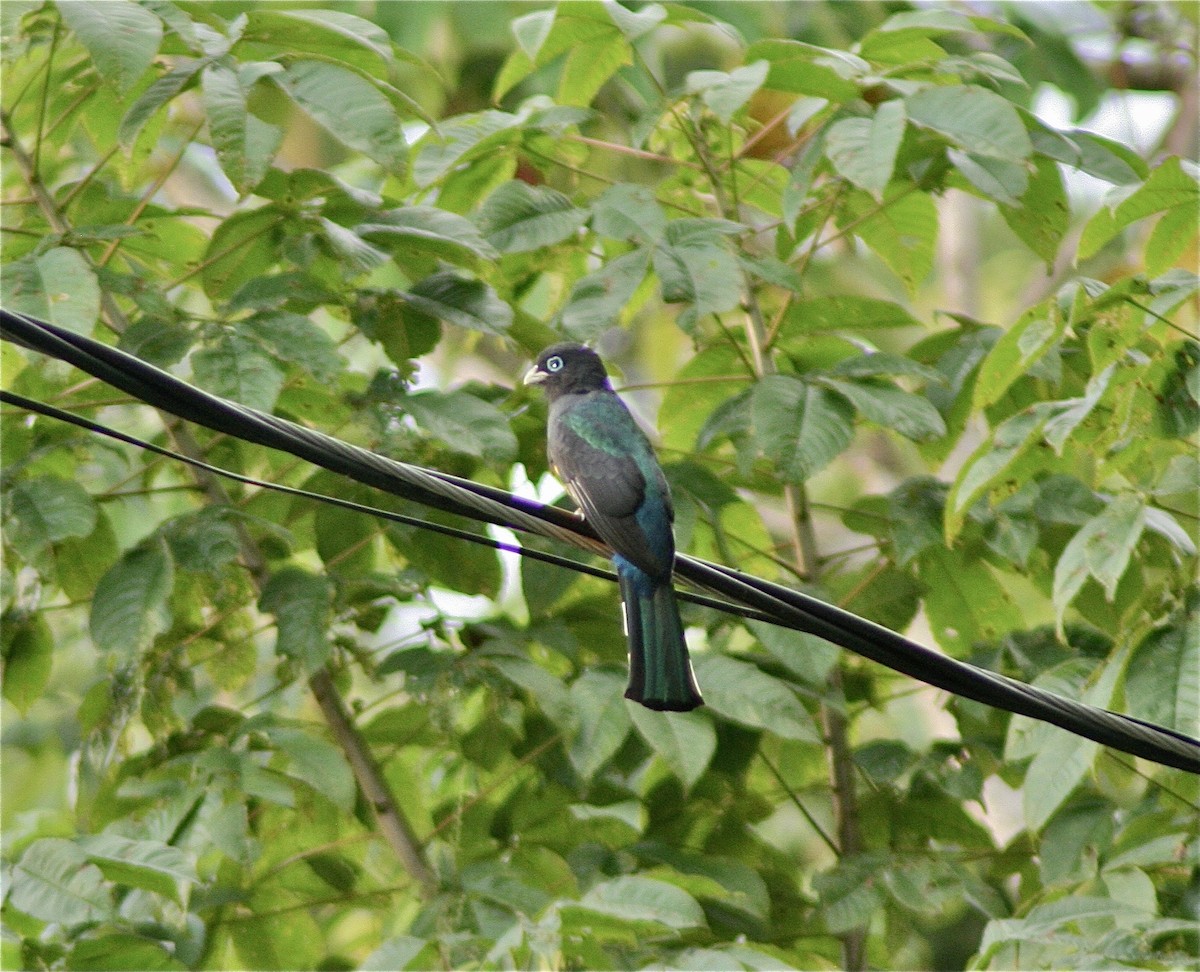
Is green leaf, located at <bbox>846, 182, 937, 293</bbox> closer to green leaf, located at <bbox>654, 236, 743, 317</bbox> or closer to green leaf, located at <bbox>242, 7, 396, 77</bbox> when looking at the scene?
green leaf, located at <bbox>654, 236, 743, 317</bbox>

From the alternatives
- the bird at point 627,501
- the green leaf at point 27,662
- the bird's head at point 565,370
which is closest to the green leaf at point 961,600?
the bird at point 627,501

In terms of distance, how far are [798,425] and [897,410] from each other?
0.84 ft

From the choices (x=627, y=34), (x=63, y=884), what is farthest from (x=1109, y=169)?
(x=63, y=884)

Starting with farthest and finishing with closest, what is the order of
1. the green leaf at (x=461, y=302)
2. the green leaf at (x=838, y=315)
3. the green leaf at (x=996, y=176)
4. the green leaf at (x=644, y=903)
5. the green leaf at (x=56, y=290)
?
the green leaf at (x=838, y=315)
the green leaf at (x=996, y=176)
the green leaf at (x=461, y=302)
the green leaf at (x=56, y=290)
the green leaf at (x=644, y=903)

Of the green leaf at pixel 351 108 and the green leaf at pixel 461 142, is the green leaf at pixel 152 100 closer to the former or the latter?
the green leaf at pixel 351 108

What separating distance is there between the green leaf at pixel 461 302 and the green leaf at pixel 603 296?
0.53 feet

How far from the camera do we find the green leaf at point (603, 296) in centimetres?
346

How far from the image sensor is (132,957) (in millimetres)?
3178

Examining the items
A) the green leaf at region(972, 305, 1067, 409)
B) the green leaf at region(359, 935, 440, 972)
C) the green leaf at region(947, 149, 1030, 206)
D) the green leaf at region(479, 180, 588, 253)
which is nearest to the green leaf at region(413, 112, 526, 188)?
the green leaf at region(479, 180, 588, 253)

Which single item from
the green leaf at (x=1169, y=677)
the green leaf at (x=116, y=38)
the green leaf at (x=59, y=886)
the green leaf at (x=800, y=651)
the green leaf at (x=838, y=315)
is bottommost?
the green leaf at (x=59, y=886)

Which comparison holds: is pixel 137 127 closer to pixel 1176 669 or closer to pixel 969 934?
pixel 1176 669

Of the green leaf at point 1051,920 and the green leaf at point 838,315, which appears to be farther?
the green leaf at point 838,315

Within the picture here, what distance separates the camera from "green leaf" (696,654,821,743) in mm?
3275

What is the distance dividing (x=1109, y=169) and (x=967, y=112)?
1.84 ft
